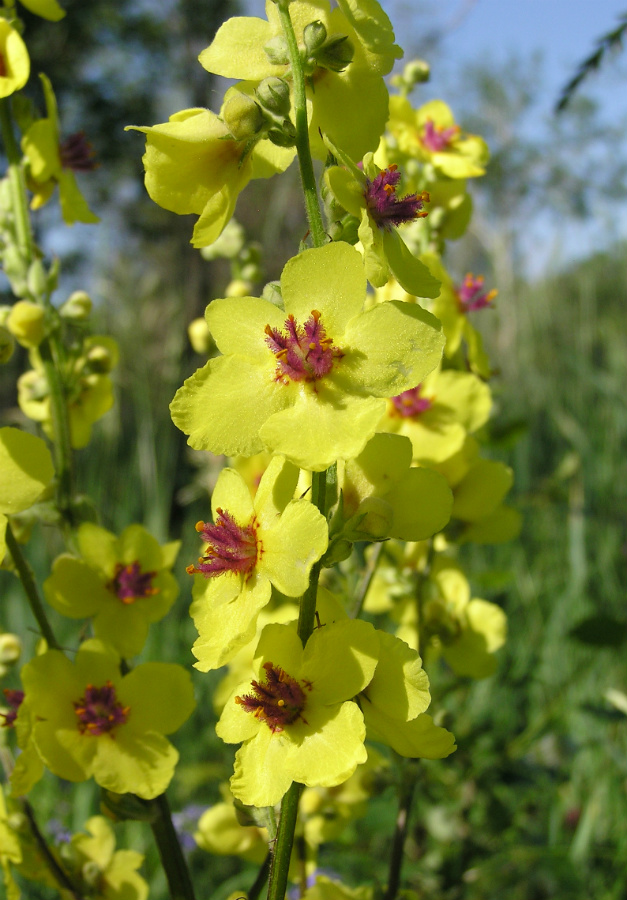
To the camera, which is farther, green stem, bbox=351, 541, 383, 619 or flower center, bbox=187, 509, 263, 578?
green stem, bbox=351, 541, 383, 619

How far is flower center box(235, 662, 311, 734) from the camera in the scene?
540 mm

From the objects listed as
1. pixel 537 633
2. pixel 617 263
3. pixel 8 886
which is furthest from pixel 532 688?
pixel 617 263

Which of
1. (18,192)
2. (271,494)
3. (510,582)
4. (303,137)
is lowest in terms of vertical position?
(510,582)

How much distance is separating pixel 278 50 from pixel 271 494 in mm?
340

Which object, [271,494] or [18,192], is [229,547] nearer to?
[271,494]

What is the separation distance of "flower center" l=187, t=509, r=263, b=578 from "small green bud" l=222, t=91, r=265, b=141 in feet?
0.93

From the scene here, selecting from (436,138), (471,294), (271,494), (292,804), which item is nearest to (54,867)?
(292,804)

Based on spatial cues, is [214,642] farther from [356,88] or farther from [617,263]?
[617,263]

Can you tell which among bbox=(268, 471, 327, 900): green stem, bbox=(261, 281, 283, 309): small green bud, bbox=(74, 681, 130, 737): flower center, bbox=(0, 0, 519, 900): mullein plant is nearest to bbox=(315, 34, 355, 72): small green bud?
bbox=(0, 0, 519, 900): mullein plant

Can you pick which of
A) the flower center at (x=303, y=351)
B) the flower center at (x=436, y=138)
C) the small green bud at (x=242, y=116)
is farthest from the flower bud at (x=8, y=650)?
the flower center at (x=436, y=138)

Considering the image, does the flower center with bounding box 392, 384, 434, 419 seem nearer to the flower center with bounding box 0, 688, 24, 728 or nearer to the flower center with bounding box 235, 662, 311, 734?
the flower center with bounding box 235, 662, 311, 734

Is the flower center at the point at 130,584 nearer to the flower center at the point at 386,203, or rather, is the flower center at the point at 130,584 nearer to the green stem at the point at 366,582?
the green stem at the point at 366,582

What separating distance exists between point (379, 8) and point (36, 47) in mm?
6458

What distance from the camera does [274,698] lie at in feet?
1.78
